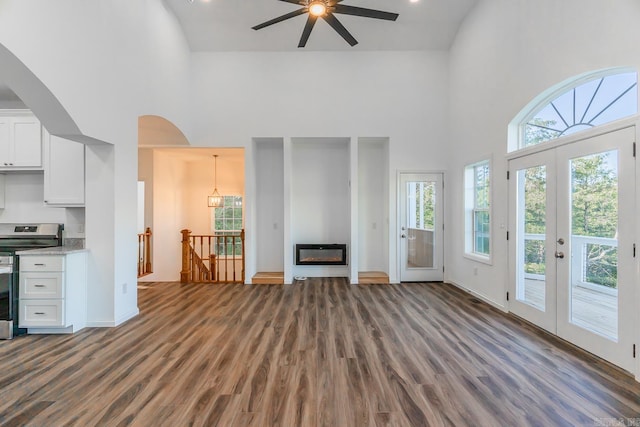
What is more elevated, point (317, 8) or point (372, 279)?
point (317, 8)

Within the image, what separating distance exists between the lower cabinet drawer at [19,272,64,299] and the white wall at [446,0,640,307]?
5.56 metres

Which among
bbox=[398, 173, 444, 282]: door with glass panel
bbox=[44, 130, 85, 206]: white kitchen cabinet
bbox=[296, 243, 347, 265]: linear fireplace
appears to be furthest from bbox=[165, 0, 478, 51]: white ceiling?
bbox=[296, 243, 347, 265]: linear fireplace

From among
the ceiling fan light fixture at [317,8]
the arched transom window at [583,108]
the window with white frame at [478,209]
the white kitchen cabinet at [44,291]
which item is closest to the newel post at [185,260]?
the white kitchen cabinet at [44,291]

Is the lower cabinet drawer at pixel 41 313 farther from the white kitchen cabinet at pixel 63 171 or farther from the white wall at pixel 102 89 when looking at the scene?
the white kitchen cabinet at pixel 63 171

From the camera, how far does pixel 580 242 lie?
303 cm

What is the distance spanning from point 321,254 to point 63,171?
170 inches

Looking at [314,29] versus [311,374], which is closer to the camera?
[311,374]

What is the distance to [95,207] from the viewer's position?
11.8 feet

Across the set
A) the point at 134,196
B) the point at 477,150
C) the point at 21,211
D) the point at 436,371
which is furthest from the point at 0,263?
the point at 477,150

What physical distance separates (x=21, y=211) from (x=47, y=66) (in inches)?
95.6

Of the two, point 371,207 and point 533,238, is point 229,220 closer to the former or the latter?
point 371,207

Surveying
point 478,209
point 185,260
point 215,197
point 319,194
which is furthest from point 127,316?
point 478,209

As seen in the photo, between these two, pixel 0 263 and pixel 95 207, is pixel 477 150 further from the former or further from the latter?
pixel 0 263

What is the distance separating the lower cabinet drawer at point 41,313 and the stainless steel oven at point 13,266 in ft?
0.28
